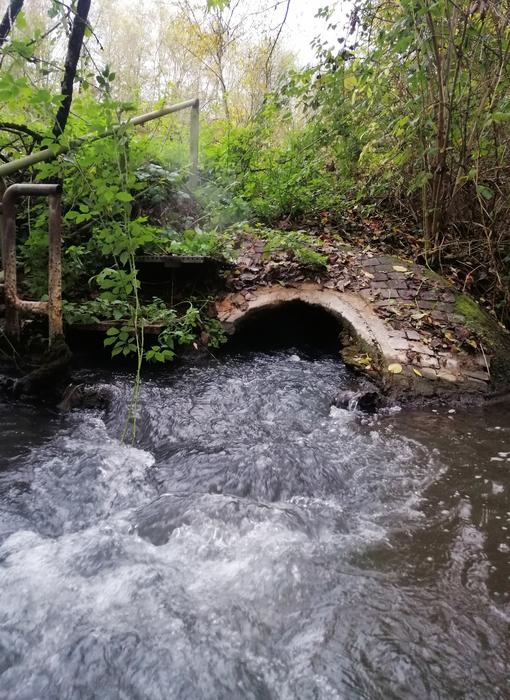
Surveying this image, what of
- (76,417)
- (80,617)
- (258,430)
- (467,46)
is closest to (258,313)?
(258,430)

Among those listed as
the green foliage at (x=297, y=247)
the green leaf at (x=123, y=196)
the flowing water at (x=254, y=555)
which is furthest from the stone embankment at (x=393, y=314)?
the green leaf at (x=123, y=196)

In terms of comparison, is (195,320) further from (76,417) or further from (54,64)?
(54,64)

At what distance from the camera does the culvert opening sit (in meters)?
5.47

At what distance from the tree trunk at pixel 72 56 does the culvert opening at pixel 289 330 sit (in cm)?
278

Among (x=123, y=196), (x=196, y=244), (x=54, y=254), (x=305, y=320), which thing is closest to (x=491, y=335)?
(x=305, y=320)

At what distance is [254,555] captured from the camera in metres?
2.37

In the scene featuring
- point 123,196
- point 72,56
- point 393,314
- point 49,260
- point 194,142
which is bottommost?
point 393,314

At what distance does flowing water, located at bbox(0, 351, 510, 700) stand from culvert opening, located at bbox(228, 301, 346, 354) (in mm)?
1692

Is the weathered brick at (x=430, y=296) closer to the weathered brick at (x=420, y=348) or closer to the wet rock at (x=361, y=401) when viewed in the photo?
the weathered brick at (x=420, y=348)

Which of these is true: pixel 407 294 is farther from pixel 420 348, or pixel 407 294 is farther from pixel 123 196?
pixel 123 196

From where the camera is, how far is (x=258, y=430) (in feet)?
12.6

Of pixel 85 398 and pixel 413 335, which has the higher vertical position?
pixel 413 335

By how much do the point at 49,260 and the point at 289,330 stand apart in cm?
339

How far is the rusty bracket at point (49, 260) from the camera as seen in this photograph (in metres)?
3.52
